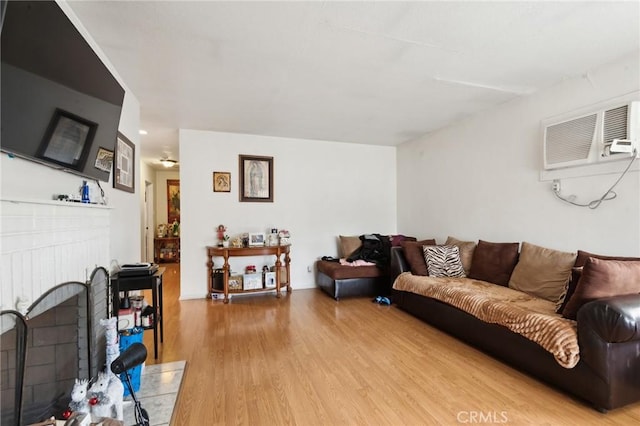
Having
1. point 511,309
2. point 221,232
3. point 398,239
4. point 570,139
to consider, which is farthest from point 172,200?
point 570,139

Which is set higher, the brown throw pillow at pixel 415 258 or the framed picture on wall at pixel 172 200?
the framed picture on wall at pixel 172 200

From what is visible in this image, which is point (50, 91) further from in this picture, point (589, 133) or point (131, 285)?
point (589, 133)

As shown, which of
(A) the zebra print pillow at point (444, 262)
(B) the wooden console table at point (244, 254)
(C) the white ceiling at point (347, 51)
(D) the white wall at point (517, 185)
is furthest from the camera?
(B) the wooden console table at point (244, 254)

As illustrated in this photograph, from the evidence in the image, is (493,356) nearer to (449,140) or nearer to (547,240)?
(547,240)

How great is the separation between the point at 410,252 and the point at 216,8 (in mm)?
3189

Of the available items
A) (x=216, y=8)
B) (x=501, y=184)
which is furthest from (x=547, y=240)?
(x=216, y=8)

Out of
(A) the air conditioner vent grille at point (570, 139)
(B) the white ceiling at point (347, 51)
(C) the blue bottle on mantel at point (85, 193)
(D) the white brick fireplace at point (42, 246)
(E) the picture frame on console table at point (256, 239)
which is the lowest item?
(E) the picture frame on console table at point (256, 239)

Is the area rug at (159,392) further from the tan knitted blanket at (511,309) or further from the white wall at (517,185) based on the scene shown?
the white wall at (517,185)

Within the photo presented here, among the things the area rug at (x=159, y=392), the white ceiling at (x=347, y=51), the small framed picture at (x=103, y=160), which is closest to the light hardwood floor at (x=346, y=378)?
the area rug at (x=159, y=392)

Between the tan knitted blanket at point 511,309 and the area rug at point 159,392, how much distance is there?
7.85 feet

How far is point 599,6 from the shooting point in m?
1.79

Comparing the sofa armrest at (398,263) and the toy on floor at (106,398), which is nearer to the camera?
the toy on floor at (106,398)

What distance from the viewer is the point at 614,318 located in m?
1.68

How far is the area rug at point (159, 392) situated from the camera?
5.52ft
